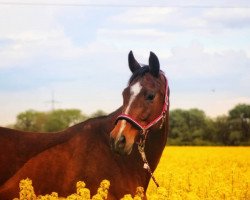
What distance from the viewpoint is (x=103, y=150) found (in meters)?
6.81

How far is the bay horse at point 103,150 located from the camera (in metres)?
6.72

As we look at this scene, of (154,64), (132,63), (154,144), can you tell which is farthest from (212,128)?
(154,64)

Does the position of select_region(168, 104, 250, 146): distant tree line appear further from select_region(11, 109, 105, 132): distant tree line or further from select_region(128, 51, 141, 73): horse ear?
select_region(128, 51, 141, 73): horse ear

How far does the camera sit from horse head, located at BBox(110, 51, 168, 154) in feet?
21.3

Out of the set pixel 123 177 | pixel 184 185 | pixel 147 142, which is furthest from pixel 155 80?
pixel 184 185

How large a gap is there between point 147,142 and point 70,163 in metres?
1.02

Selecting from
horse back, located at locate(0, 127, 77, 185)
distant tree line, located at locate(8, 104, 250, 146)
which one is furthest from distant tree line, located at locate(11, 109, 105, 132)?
horse back, located at locate(0, 127, 77, 185)

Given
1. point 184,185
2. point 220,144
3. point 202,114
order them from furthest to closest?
point 202,114
point 220,144
point 184,185

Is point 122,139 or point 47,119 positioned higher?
point 122,139

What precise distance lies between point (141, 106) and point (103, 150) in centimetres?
72

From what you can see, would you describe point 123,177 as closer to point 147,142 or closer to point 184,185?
point 147,142

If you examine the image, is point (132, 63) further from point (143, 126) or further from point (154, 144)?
point (154, 144)

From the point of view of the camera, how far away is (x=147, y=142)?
7039mm

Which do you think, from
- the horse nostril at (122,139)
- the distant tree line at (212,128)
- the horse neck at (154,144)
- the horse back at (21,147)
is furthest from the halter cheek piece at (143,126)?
the distant tree line at (212,128)
